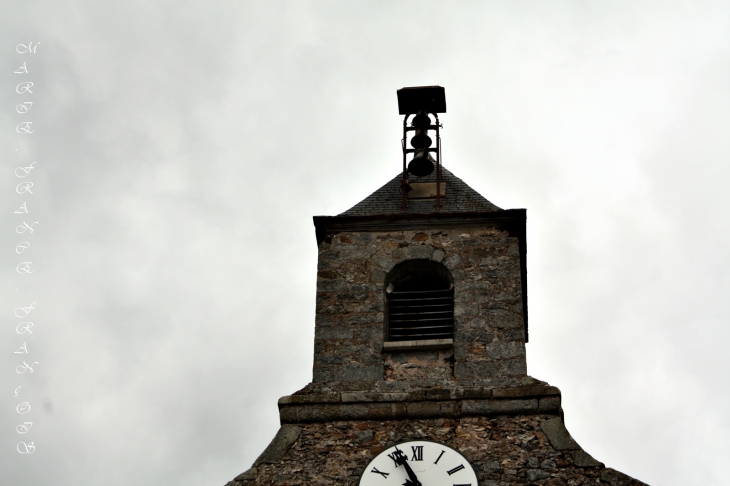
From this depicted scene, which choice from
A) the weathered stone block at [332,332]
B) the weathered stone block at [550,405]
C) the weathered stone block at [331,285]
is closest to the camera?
the weathered stone block at [550,405]

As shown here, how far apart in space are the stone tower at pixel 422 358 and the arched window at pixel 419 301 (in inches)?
0.5

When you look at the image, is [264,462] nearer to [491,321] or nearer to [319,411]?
[319,411]

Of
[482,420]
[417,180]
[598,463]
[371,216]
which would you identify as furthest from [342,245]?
[598,463]

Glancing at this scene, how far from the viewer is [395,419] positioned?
1179cm

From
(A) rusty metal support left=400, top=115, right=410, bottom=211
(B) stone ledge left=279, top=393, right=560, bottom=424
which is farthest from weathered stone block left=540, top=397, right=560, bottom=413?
(A) rusty metal support left=400, top=115, right=410, bottom=211

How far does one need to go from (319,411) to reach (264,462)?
2.62 ft

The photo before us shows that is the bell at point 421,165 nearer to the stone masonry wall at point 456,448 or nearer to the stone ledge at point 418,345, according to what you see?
the stone ledge at point 418,345

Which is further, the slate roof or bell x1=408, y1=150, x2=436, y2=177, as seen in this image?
bell x1=408, y1=150, x2=436, y2=177

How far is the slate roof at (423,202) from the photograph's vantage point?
14.4m

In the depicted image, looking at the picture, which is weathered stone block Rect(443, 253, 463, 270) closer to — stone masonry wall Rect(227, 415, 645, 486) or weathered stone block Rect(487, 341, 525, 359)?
weathered stone block Rect(487, 341, 525, 359)

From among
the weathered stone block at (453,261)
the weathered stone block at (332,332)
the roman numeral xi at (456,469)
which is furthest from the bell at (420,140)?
the roman numeral xi at (456,469)

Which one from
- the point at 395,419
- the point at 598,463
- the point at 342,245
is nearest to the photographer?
the point at 598,463

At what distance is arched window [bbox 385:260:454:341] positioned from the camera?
13.0 m

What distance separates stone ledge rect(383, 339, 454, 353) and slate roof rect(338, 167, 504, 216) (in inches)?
79.8
